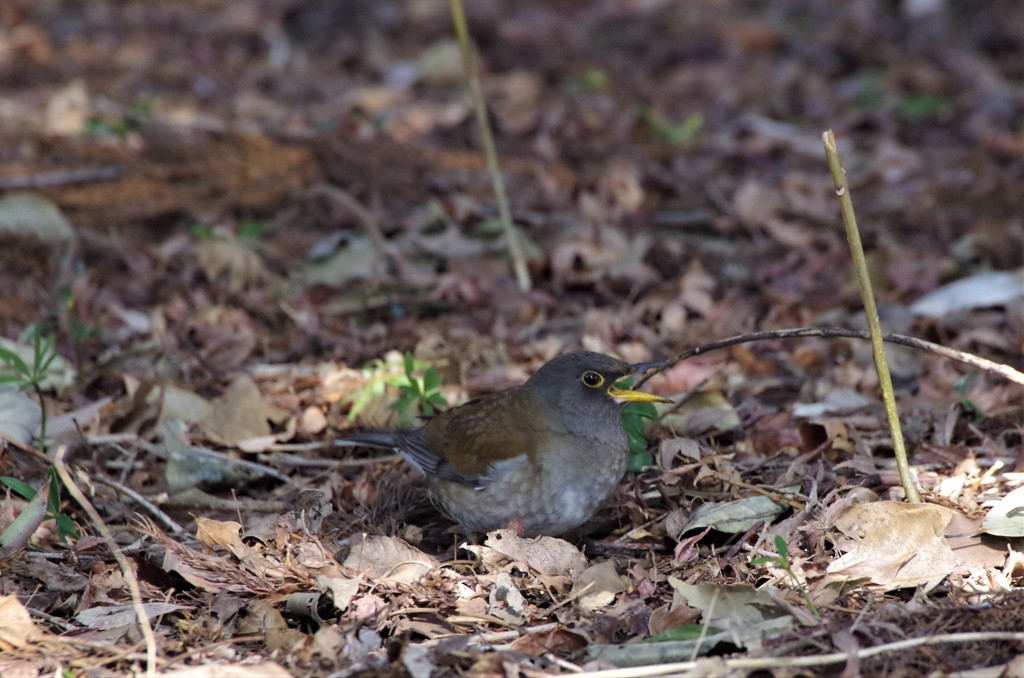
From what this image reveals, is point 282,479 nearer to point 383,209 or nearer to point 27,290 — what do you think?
point 27,290

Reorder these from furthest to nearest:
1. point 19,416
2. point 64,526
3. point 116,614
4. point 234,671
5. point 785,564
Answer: point 19,416 < point 64,526 < point 116,614 < point 785,564 < point 234,671

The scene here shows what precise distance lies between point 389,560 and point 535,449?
877 millimetres

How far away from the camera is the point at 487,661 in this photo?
3736 mm

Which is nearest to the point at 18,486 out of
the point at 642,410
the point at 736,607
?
the point at 642,410

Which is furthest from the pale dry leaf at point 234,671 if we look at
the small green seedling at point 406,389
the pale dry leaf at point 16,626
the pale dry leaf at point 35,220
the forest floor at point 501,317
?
the pale dry leaf at point 35,220

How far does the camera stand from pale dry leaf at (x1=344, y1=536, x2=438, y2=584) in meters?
4.46

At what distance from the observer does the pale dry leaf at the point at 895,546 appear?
4.18 m

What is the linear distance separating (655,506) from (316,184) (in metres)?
4.44

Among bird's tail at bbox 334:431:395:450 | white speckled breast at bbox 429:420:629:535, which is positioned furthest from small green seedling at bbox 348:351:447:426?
white speckled breast at bbox 429:420:629:535

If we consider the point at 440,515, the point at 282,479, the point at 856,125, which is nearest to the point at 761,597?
the point at 440,515

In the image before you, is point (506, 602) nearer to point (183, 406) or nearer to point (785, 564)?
point (785, 564)

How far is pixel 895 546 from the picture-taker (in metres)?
4.27

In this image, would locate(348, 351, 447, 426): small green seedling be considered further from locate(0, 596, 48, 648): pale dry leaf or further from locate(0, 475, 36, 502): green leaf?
locate(0, 596, 48, 648): pale dry leaf

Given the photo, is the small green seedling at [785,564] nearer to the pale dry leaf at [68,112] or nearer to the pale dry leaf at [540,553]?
the pale dry leaf at [540,553]
